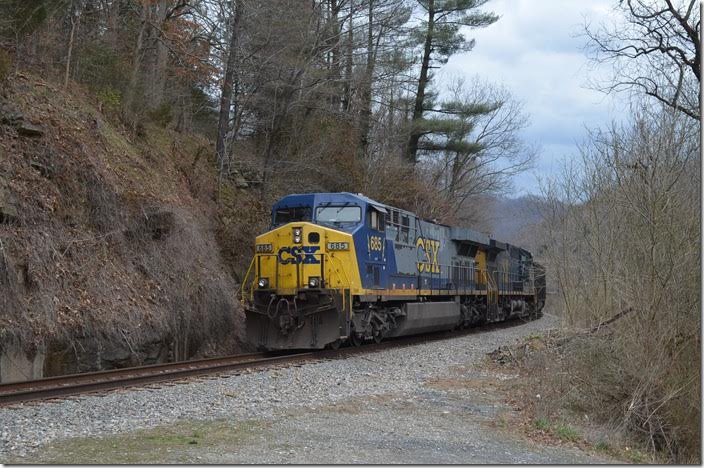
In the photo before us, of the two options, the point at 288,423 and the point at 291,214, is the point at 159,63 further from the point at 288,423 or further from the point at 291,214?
the point at 288,423

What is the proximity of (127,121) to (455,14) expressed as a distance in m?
20.4

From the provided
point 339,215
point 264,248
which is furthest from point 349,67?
point 264,248

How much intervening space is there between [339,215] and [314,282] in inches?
68.3

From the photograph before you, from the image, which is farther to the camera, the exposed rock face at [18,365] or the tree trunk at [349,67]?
the tree trunk at [349,67]

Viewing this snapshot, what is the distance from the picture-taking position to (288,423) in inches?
323

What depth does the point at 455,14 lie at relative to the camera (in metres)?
34.4

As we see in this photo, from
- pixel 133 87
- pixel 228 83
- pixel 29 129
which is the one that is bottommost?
→ pixel 29 129

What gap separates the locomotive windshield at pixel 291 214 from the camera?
15952 mm

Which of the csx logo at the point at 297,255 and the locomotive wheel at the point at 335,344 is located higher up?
the csx logo at the point at 297,255

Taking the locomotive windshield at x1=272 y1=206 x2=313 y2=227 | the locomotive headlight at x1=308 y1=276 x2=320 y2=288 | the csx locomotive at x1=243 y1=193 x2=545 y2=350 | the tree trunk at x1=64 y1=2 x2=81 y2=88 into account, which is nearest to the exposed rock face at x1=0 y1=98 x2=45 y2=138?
the tree trunk at x1=64 y1=2 x2=81 y2=88

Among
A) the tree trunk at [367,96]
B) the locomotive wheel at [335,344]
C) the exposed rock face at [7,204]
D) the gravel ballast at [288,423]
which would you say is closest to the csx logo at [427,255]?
the locomotive wheel at [335,344]

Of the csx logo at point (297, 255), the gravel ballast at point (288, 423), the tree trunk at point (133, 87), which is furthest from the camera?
the tree trunk at point (133, 87)

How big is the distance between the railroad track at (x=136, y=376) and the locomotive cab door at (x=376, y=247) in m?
1.66

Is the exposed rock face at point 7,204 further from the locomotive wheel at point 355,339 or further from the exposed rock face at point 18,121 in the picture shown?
the locomotive wheel at point 355,339
